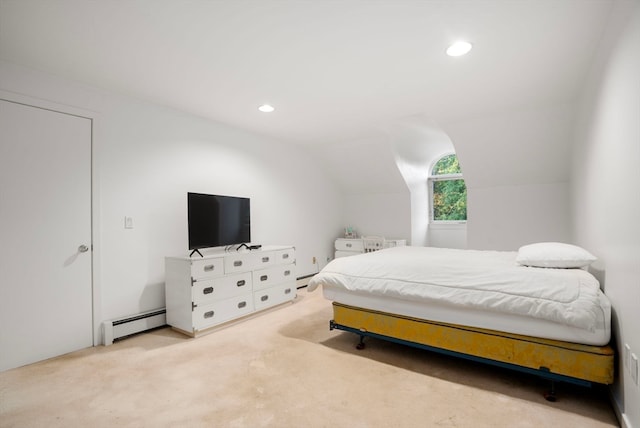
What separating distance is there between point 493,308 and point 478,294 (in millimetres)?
121

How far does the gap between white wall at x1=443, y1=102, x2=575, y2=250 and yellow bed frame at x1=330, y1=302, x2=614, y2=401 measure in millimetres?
2888

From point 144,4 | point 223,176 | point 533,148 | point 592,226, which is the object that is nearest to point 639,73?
point 592,226

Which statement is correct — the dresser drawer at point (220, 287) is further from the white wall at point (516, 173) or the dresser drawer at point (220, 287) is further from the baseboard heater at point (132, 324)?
the white wall at point (516, 173)

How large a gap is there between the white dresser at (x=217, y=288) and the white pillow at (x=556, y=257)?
267 cm

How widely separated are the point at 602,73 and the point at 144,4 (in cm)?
308

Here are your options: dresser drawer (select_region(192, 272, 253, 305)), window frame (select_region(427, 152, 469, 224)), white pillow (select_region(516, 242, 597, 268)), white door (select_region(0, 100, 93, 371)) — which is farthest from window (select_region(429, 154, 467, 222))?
white door (select_region(0, 100, 93, 371))

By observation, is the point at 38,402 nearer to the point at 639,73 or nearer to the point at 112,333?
the point at 112,333

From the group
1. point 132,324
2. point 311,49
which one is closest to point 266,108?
point 311,49

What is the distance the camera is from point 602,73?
2.24 metres

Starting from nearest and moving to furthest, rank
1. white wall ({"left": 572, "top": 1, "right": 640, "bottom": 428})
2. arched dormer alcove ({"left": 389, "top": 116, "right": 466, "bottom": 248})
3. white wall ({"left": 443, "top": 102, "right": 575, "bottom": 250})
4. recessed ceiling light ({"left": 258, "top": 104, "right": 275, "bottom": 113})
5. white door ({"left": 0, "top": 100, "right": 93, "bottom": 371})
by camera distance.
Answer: white wall ({"left": 572, "top": 1, "right": 640, "bottom": 428}), white door ({"left": 0, "top": 100, "right": 93, "bottom": 371}), recessed ceiling light ({"left": 258, "top": 104, "right": 275, "bottom": 113}), white wall ({"left": 443, "top": 102, "right": 575, "bottom": 250}), arched dormer alcove ({"left": 389, "top": 116, "right": 466, "bottom": 248})

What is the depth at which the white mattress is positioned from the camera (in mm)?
1834

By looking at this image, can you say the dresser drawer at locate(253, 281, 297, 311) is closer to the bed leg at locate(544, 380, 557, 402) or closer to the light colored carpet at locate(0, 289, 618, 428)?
the light colored carpet at locate(0, 289, 618, 428)

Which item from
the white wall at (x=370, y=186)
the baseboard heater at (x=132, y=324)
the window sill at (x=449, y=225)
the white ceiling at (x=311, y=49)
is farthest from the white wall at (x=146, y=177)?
the window sill at (x=449, y=225)

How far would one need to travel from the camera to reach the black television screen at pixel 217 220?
340 centimetres
